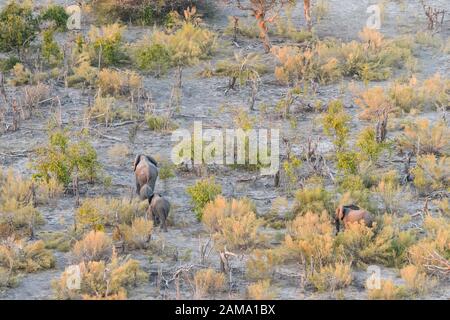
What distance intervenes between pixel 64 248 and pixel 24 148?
10.7 ft

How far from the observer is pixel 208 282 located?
9.91m

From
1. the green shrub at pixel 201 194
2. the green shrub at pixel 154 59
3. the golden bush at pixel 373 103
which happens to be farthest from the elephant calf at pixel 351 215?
the green shrub at pixel 154 59

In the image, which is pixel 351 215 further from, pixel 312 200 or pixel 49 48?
pixel 49 48

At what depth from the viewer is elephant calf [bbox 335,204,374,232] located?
11.2 meters

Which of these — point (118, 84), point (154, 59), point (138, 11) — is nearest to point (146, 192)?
point (118, 84)

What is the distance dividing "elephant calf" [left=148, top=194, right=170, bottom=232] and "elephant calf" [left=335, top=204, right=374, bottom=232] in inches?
72.5

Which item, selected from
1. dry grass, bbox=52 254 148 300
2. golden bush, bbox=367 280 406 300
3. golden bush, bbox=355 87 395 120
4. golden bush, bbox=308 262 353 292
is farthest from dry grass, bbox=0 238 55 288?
golden bush, bbox=355 87 395 120

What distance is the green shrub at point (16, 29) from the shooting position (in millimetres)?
16625

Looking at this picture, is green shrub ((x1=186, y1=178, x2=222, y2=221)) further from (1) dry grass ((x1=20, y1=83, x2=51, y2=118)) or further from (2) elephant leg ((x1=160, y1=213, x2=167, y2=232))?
(1) dry grass ((x1=20, y1=83, x2=51, y2=118))

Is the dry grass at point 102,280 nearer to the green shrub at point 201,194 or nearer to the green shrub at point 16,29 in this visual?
the green shrub at point 201,194

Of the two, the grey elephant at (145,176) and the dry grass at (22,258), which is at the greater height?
the grey elephant at (145,176)

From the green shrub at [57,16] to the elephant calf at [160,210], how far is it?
22.8 ft

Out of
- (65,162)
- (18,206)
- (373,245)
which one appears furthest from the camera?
(65,162)

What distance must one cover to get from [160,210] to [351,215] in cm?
204
